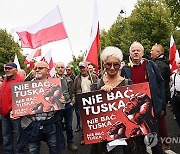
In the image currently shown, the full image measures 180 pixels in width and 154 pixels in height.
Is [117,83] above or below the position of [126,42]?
below

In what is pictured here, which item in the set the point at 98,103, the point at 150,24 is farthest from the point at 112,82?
the point at 150,24

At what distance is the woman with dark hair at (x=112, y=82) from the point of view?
2.88 meters

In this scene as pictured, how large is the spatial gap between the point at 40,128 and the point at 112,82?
137 cm

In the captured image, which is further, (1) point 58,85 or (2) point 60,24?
(2) point 60,24

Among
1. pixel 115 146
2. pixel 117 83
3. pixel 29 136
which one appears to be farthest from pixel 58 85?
pixel 115 146

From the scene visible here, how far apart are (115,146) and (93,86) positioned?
0.67m

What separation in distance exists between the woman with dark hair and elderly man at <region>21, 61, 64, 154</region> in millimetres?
1012

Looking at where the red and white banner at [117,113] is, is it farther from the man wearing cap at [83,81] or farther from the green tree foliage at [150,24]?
the green tree foliage at [150,24]

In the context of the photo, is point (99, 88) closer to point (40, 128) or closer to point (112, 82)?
point (112, 82)

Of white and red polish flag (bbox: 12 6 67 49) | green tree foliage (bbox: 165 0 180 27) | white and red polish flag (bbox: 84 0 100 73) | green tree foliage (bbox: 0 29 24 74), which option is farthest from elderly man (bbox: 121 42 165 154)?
green tree foliage (bbox: 0 29 24 74)

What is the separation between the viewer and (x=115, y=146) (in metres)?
2.84

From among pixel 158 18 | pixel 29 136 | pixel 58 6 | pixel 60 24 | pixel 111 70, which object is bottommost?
pixel 29 136

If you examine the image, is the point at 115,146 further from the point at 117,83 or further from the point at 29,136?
the point at 29,136

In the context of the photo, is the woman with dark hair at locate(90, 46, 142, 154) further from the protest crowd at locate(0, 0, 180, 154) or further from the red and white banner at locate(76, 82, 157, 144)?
the red and white banner at locate(76, 82, 157, 144)
